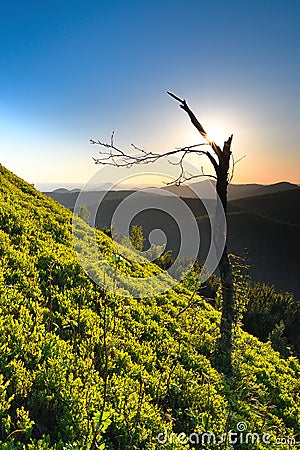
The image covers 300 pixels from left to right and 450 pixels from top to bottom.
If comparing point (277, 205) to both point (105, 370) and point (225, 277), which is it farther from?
point (105, 370)

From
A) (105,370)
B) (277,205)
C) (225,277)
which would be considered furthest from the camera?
(277,205)

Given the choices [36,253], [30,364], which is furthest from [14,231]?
[30,364]

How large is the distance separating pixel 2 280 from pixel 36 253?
2040 mm

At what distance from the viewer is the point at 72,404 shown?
4.33 meters

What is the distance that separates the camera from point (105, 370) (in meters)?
5.41

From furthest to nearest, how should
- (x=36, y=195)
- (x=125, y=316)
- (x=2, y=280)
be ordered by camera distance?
(x=36, y=195)
(x=125, y=316)
(x=2, y=280)

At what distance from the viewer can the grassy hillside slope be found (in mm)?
4207

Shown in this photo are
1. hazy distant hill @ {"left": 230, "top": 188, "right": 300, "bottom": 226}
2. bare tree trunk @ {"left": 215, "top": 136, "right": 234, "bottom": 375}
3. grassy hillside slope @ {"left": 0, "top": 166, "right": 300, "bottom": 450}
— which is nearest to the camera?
grassy hillside slope @ {"left": 0, "top": 166, "right": 300, "bottom": 450}

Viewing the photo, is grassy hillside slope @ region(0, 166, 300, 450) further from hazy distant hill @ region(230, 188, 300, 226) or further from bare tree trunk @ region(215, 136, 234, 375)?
hazy distant hill @ region(230, 188, 300, 226)

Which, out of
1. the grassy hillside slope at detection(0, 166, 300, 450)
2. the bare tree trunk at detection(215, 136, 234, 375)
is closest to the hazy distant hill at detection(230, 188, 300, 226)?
the bare tree trunk at detection(215, 136, 234, 375)

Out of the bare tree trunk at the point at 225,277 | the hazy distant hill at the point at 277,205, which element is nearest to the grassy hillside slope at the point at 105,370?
the bare tree trunk at the point at 225,277

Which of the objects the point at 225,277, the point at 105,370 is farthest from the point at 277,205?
the point at 105,370

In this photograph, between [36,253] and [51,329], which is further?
[36,253]

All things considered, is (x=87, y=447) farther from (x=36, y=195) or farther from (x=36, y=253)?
(x=36, y=195)
